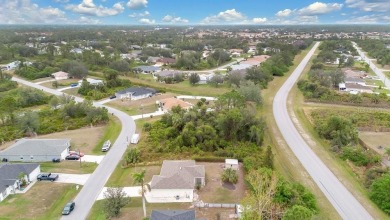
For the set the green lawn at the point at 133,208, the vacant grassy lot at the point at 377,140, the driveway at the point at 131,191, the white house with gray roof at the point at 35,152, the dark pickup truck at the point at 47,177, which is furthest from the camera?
the vacant grassy lot at the point at 377,140

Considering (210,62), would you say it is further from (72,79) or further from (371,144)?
(371,144)

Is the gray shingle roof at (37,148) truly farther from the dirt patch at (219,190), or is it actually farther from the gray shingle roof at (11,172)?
the dirt patch at (219,190)

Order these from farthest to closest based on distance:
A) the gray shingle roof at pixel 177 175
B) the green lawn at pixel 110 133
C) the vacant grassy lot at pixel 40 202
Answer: the green lawn at pixel 110 133 < the gray shingle roof at pixel 177 175 < the vacant grassy lot at pixel 40 202

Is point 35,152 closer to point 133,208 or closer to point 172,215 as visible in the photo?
point 133,208

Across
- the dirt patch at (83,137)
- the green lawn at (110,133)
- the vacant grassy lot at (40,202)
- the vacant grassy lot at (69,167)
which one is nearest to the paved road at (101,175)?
the green lawn at (110,133)

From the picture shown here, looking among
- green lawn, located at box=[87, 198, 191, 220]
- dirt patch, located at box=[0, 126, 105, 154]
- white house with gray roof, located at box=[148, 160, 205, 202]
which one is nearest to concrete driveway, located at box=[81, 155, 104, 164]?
dirt patch, located at box=[0, 126, 105, 154]

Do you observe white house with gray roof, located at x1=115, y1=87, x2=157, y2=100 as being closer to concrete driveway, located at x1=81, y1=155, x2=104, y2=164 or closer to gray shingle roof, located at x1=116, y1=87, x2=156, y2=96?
gray shingle roof, located at x1=116, y1=87, x2=156, y2=96
